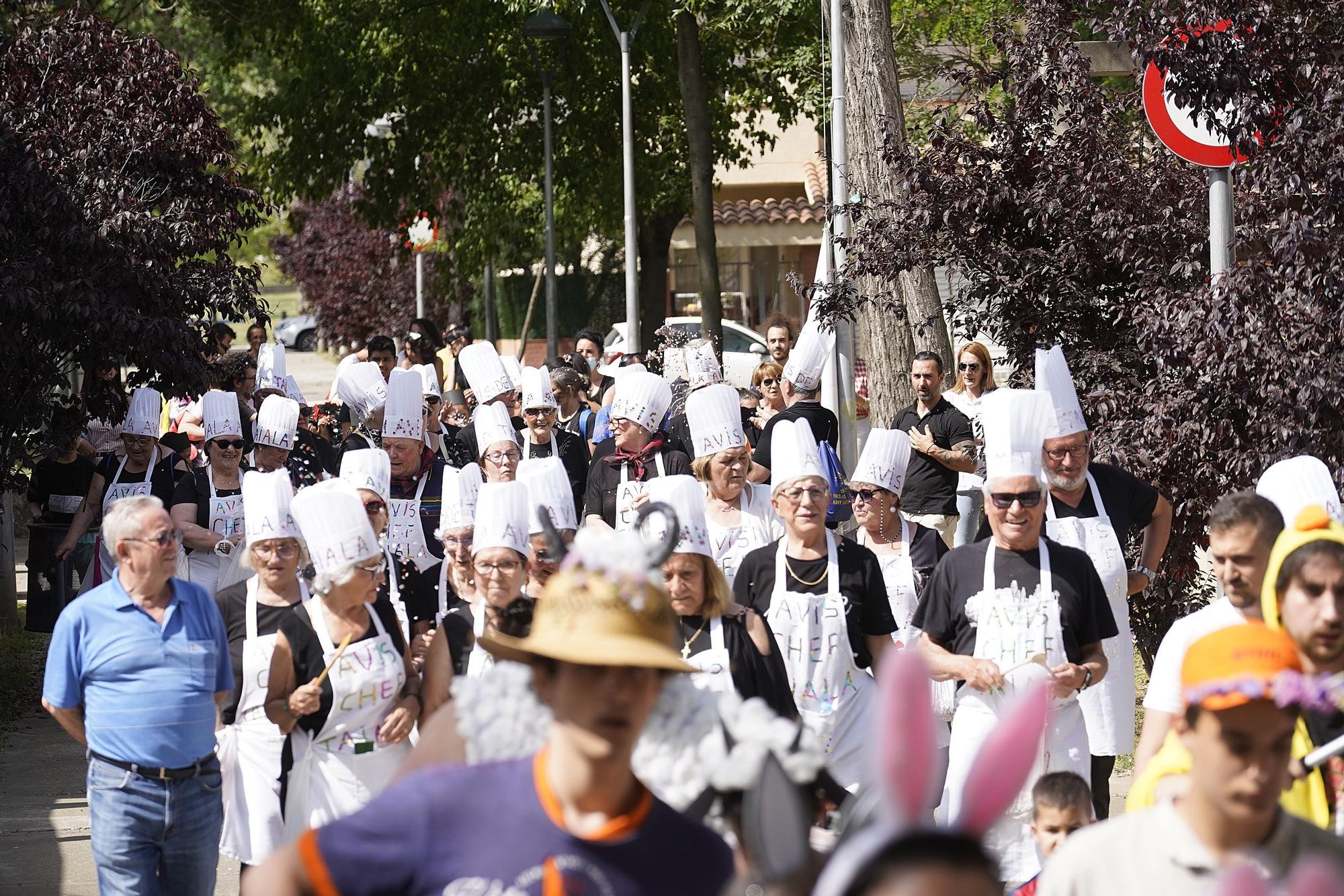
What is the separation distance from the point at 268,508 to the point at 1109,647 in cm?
322

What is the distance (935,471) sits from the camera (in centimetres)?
1062

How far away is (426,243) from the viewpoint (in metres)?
27.6

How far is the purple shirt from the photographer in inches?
107

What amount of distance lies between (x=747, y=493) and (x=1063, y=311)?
92.5 inches

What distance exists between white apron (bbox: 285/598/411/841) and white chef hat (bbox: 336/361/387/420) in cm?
626

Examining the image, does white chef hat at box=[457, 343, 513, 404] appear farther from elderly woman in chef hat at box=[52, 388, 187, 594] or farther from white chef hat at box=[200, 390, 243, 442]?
elderly woman in chef hat at box=[52, 388, 187, 594]

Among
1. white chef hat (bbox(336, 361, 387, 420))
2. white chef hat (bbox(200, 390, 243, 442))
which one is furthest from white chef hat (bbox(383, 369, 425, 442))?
white chef hat (bbox(336, 361, 387, 420))

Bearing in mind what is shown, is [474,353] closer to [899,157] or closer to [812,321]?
[812,321]

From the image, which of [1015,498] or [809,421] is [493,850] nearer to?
[1015,498]

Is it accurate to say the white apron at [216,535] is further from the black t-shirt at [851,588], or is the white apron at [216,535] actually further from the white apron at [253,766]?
the black t-shirt at [851,588]

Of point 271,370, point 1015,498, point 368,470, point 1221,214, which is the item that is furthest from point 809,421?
point 271,370

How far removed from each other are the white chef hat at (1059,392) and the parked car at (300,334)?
50.6 metres

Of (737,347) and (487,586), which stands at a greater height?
(737,347)

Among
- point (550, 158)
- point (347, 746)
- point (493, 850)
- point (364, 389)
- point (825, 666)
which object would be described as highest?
point (550, 158)
